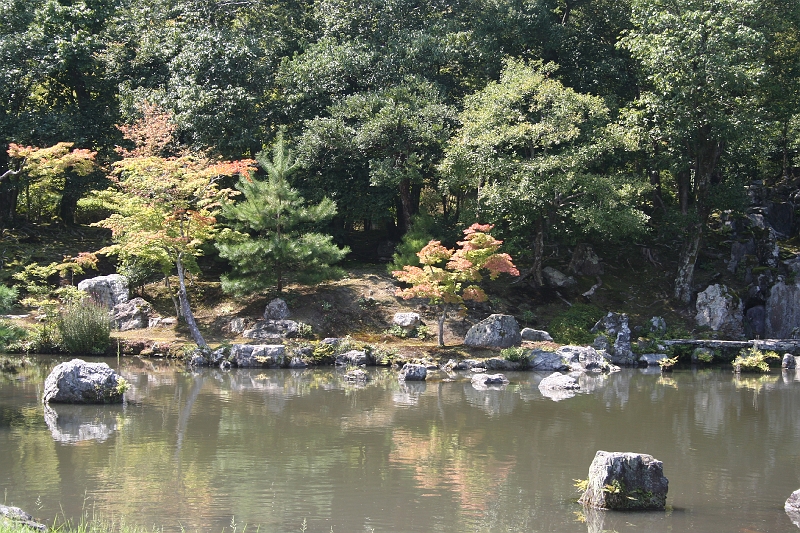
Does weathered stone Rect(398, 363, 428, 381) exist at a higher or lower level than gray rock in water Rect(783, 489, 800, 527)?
higher

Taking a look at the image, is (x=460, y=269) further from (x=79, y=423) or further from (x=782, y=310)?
(x=79, y=423)

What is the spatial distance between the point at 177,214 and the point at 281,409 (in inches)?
323

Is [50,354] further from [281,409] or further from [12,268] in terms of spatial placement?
[281,409]

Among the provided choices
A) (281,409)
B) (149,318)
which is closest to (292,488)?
(281,409)

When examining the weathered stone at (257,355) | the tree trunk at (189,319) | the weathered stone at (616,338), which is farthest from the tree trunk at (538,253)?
the tree trunk at (189,319)

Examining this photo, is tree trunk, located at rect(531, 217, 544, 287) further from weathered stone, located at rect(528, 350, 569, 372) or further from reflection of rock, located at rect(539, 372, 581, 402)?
reflection of rock, located at rect(539, 372, 581, 402)

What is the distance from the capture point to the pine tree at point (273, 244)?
21.3 metres

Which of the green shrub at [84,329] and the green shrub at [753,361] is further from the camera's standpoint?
the green shrub at [753,361]

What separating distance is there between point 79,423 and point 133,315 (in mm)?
9497

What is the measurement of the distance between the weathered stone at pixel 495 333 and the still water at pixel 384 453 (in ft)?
10.7

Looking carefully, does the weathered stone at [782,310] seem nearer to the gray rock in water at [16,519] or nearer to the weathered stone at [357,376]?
the weathered stone at [357,376]

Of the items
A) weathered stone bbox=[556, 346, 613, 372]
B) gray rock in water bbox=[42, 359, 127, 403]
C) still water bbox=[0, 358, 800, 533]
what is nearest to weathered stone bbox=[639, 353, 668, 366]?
weathered stone bbox=[556, 346, 613, 372]

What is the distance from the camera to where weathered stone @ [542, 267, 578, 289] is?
2412cm

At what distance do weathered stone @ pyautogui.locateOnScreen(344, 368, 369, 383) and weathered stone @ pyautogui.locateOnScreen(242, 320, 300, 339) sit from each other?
11.1 ft
